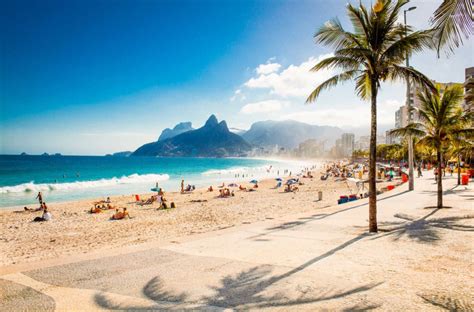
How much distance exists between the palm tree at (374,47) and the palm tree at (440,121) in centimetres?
374

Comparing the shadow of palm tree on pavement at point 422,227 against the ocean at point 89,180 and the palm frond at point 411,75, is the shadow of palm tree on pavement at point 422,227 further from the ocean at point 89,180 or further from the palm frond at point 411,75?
the ocean at point 89,180

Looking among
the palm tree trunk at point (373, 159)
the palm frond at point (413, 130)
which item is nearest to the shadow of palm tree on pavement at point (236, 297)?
the palm tree trunk at point (373, 159)

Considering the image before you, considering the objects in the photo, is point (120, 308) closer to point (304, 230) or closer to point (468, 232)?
point (304, 230)

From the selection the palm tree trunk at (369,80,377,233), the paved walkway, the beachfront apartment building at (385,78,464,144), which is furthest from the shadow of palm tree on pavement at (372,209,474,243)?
the beachfront apartment building at (385,78,464,144)

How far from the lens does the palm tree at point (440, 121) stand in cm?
1121

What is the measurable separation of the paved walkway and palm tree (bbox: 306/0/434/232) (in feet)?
7.24

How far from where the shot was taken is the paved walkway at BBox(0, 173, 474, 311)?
14.0ft

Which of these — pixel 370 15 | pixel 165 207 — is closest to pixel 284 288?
pixel 370 15

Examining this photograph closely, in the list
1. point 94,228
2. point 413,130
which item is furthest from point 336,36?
point 94,228

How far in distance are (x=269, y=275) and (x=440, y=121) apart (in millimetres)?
10368

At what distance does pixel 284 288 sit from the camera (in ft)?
15.3

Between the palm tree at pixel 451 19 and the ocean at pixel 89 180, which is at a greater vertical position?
the palm tree at pixel 451 19

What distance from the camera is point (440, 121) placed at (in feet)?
37.7

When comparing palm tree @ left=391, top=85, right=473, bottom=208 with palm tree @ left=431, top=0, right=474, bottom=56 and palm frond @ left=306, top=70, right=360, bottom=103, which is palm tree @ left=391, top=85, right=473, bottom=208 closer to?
palm frond @ left=306, top=70, right=360, bottom=103
